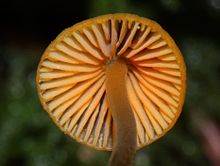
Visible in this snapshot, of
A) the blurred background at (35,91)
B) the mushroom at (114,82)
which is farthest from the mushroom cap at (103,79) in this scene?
the blurred background at (35,91)

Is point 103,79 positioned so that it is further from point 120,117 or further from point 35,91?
point 35,91

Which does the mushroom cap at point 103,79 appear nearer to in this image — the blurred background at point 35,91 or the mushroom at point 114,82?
the mushroom at point 114,82

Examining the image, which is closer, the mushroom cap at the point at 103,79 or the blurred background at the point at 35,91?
the mushroom cap at the point at 103,79

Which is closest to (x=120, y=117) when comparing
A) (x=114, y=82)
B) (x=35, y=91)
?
(x=114, y=82)

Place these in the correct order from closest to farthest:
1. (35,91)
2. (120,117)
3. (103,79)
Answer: (120,117)
(103,79)
(35,91)

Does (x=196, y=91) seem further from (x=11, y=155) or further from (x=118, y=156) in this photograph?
(x=118, y=156)

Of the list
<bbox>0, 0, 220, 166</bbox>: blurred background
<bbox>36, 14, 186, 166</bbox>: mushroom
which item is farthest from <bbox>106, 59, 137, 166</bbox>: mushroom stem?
<bbox>0, 0, 220, 166</bbox>: blurred background

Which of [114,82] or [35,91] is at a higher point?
[114,82]

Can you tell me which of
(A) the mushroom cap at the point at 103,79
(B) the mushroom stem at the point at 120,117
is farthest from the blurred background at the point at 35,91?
(B) the mushroom stem at the point at 120,117
